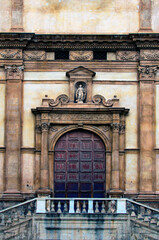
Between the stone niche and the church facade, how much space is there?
0.16 feet

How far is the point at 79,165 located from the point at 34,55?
5978 mm

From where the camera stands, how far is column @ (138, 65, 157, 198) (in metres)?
29.4

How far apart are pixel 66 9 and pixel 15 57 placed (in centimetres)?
365

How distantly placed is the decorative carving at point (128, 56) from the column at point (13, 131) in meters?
4.95

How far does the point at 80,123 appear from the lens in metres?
29.9

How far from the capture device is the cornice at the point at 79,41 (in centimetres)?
3011

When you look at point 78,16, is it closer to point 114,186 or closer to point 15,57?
point 15,57

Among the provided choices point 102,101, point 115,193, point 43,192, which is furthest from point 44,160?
point 102,101

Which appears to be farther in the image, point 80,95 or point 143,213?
point 80,95

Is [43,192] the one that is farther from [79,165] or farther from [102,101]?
[102,101]

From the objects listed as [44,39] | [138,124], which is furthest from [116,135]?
[44,39]

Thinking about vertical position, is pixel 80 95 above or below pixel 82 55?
below

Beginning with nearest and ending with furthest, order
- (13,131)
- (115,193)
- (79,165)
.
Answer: (115,193) → (13,131) → (79,165)

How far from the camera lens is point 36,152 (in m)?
29.7
